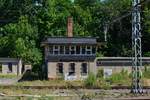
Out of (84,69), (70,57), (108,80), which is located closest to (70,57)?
(70,57)

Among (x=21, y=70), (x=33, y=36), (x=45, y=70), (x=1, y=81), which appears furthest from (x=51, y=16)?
(x=1, y=81)

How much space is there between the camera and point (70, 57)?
67.1 meters

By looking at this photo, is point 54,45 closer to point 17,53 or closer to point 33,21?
point 17,53

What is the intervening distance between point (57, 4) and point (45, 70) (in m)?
22.9

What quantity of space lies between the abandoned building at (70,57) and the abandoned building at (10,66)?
9750 mm

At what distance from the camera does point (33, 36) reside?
84500mm

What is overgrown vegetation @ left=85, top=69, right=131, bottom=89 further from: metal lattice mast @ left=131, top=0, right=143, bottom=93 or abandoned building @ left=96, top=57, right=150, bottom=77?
metal lattice mast @ left=131, top=0, right=143, bottom=93

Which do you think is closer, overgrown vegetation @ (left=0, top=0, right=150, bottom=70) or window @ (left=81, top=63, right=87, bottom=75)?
window @ (left=81, top=63, right=87, bottom=75)

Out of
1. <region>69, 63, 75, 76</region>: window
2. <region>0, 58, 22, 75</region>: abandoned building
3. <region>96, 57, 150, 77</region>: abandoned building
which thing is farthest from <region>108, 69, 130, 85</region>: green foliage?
<region>0, 58, 22, 75</region>: abandoned building

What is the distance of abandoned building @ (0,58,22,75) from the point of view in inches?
3004

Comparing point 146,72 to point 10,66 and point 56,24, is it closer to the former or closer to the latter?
point 10,66

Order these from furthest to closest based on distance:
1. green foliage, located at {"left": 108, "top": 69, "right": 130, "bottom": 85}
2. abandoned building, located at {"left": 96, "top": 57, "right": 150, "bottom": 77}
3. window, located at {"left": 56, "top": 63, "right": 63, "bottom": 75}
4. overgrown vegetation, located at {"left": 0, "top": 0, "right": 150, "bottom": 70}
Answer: overgrown vegetation, located at {"left": 0, "top": 0, "right": 150, "bottom": 70}
abandoned building, located at {"left": 96, "top": 57, "right": 150, "bottom": 77}
window, located at {"left": 56, "top": 63, "right": 63, "bottom": 75}
green foliage, located at {"left": 108, "top": 69, "right": 130, "bottom": 85}


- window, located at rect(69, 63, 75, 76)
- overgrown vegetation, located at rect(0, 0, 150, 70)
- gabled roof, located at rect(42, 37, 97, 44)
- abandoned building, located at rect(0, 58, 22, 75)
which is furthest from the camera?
overgrown vegetation, located at rect(0, 0, 150, 70)

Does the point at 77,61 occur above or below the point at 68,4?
below
